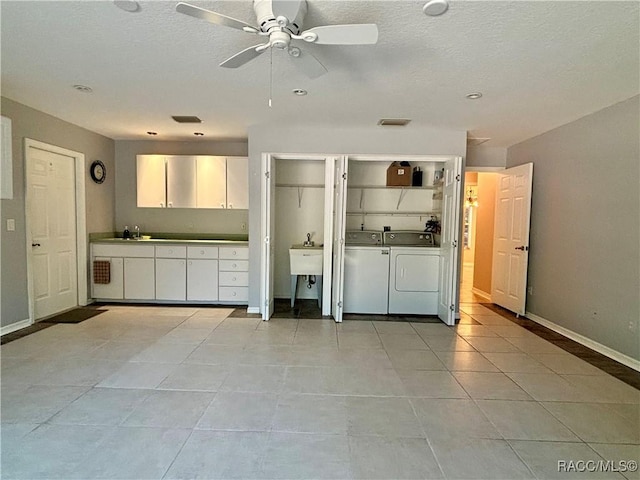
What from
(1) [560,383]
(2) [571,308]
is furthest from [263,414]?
(2) [571,308]

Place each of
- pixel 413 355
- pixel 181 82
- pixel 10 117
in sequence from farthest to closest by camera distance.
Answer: pixel 10 117, pixel 413 355, pixel 181 82

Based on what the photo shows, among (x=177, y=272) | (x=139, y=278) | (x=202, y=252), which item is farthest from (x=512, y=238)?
(x=139, y=278)

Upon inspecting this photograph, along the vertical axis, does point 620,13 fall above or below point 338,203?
above

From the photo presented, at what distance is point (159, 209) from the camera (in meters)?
5.33

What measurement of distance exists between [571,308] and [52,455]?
4.68 meters

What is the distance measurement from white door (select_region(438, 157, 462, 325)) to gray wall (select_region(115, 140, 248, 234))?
9.89 feet

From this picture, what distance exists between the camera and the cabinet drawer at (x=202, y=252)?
4707 millimetres

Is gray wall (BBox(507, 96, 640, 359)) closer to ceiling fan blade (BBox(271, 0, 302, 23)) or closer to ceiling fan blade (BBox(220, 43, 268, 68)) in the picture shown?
ceiling fan blade (BBox(271, 0, 302, 23))

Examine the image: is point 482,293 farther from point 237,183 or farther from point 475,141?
point 237,183

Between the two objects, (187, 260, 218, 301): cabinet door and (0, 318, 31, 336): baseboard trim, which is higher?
(187, 260, 218, 301): cabinet door

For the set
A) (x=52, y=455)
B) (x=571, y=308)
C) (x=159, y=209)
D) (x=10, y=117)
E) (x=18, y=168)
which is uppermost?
(x=10, y=117)

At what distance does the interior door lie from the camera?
4.05m

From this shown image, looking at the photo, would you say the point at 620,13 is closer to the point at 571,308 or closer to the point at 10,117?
the point at 571,308

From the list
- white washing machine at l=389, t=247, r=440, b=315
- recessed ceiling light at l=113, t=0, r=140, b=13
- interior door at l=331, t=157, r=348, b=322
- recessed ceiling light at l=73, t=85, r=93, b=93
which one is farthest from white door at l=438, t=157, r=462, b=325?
recessed ceiling light at l=73, t=85, r=93, b=93
